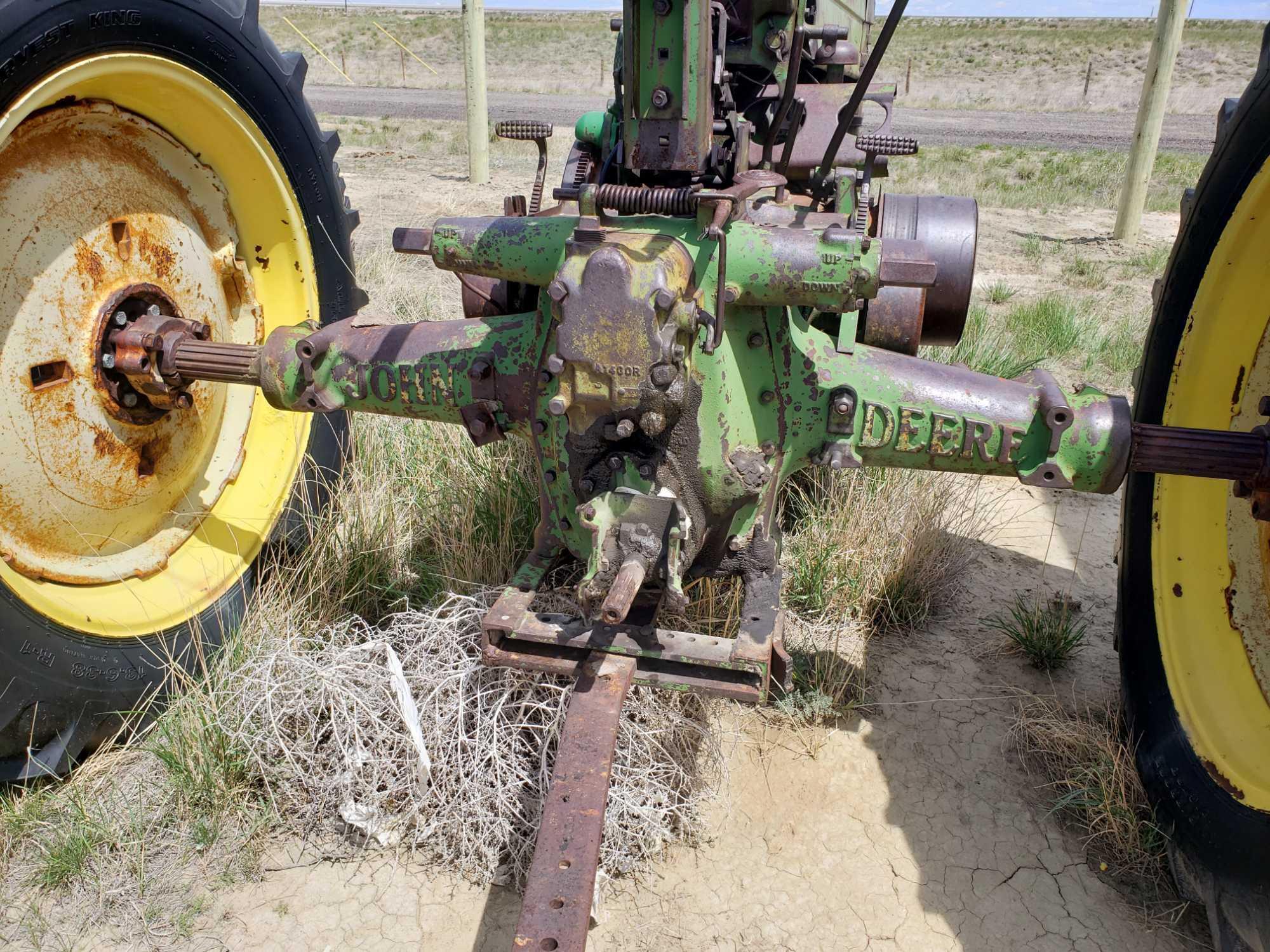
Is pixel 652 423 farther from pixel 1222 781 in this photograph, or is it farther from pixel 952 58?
pixel 952 58

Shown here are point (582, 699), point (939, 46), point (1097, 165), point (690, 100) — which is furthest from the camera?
point (939, 46)

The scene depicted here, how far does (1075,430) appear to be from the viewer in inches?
78.7

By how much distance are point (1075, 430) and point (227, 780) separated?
7.37 ft

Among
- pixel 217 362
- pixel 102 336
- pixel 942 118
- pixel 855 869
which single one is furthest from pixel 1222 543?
pixel 942 118

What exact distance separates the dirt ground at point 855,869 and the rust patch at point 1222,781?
38cm

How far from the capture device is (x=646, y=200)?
6.49 feet

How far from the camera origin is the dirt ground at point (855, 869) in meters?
2.12

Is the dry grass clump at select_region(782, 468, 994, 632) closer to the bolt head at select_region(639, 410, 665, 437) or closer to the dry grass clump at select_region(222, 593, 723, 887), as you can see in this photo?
the dry grass clump at select_region(222, 593, 723, 887)

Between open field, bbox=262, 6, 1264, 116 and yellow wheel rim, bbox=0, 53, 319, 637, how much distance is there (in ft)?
93.8

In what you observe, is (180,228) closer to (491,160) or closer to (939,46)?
(491,160)

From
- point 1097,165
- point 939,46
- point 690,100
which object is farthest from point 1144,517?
point 939,46

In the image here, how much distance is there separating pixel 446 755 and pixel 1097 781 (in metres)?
1.72

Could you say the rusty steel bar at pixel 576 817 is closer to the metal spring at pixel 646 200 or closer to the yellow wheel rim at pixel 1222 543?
the metal spring at pixel 646 200

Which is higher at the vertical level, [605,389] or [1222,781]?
[605,389]
